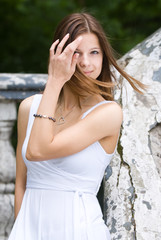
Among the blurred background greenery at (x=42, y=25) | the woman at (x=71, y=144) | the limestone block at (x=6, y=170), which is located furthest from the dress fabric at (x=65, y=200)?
the blurred background greenery at (x=42, y=25)

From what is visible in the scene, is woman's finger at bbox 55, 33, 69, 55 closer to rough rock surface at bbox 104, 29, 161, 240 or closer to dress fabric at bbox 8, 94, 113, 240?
dress fabric at bbox 8, 94, 113, 240

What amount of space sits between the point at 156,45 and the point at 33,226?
1.24 m

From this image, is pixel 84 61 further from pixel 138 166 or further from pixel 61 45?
pixel 138 166

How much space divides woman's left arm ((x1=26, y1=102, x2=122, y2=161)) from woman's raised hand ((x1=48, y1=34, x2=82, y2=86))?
0.68ft

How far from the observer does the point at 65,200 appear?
1.87 meters

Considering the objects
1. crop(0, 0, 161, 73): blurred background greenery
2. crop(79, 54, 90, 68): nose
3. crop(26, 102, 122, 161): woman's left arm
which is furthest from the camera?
crop(0, 0, 161, 73): blurred background greenery

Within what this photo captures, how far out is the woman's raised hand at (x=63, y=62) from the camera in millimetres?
1794

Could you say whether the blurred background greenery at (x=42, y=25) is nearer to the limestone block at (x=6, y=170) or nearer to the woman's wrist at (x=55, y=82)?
the limestone block at (x=6, y=170)

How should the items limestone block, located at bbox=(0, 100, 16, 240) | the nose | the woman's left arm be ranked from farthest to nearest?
limestone block, located at bbox=(0, 100, 16, 240) < the nose < the woman's left arm

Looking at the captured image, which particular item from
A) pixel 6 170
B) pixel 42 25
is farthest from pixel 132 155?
pixel 42 25

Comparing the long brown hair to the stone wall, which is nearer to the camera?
the stone wall

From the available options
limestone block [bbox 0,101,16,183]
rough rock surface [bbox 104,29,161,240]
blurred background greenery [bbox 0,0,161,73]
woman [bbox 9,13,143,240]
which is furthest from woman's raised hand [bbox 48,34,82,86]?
blurred background greenery [bbox 0,0,161,73]

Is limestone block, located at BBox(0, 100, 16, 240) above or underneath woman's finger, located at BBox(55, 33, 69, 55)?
underneath

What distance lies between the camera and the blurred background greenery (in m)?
7.11
